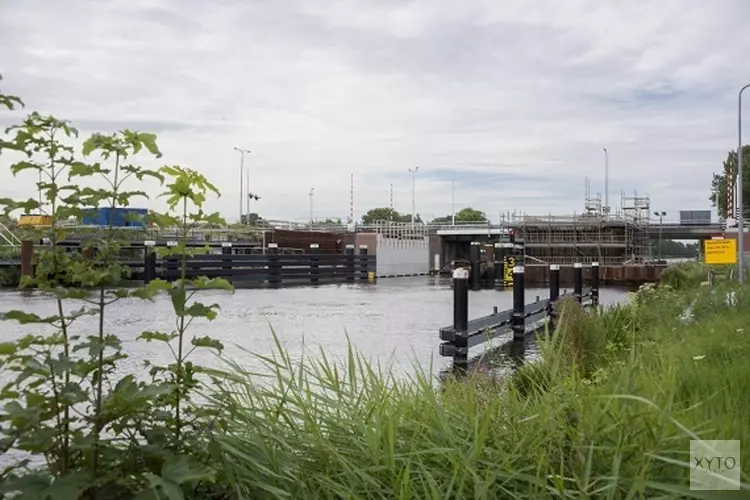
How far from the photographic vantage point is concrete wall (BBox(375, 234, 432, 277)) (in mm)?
42062

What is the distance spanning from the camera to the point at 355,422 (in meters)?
3.04

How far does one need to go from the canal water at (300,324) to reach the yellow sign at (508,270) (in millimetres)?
12605

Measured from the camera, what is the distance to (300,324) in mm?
14320

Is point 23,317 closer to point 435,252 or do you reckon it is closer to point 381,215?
point 435,252

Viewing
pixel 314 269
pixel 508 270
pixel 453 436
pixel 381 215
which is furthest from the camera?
pixel 381 215

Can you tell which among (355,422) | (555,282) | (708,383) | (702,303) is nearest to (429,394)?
(355,422)

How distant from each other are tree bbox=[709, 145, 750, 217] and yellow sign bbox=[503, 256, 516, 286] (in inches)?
1310

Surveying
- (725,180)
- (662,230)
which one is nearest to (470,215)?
(725,180)

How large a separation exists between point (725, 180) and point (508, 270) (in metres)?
→ 58.5

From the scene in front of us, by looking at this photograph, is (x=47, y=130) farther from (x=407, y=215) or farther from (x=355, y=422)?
(x=407, y=215)

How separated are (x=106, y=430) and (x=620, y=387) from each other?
82.4 inches

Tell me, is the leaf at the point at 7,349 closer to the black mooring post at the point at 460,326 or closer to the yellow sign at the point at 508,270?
the black mooring post at the point at 460,326

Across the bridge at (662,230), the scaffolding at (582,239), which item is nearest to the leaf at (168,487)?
the scaffolding at (582,239)

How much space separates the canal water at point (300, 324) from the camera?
993cm
